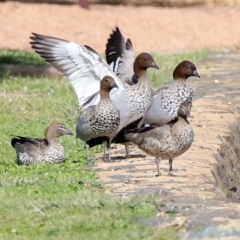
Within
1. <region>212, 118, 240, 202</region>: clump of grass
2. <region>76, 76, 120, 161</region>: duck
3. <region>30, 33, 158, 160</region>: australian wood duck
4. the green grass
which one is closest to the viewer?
the green grass

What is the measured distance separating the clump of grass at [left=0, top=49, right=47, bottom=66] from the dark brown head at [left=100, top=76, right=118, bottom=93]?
6710mm

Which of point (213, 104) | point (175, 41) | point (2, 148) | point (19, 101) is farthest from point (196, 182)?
point (175, 41)

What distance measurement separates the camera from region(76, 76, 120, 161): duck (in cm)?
888

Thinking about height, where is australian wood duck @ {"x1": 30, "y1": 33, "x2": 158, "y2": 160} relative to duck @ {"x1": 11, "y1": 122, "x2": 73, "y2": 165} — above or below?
above

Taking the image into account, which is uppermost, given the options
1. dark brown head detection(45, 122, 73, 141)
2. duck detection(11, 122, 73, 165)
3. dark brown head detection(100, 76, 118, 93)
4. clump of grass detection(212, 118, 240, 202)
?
dark brown head detection(100, 76, 118, 93)

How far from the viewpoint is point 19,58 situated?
53.1 feet

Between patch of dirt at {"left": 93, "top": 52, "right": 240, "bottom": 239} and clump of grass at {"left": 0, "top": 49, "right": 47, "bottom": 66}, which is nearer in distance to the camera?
patch of dirt at {"left": 93, "top": 52, "right": 240, "bottom": 239}

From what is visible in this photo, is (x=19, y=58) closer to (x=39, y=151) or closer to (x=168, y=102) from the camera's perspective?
(x=168, y=102)

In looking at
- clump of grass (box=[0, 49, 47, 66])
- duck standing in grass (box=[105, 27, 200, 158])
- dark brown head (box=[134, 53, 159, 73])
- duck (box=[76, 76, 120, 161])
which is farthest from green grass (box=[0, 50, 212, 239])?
clump of grass (box=[0, 49, 47, 66])

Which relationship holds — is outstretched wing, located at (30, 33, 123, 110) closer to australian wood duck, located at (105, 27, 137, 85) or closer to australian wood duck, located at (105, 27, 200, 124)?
australian wood duck, located at (105, 27, 200, 124)

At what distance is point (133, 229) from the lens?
6.21 meters

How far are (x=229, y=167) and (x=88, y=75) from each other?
5.56ft

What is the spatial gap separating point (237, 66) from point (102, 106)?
6.20m

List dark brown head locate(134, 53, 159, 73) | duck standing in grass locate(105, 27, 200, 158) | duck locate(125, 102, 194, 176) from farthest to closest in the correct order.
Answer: dark brown head locate(134, 53, 159, 73)
duck standing in grass locate(105, 27, 200, 158)
duck locate(125, 102, 194, 176)
